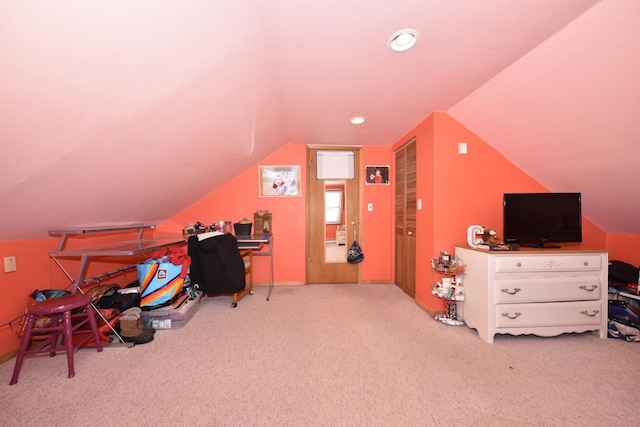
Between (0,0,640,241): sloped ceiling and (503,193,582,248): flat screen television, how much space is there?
15.0 inches

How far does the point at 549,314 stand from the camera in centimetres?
218

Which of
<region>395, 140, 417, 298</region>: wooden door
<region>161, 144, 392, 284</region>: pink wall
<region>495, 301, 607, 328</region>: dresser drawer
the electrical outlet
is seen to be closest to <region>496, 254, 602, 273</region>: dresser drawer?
<region>495, 301, 607, 328</region>: dresser drawer

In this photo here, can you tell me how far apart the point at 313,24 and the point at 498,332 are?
283 cm

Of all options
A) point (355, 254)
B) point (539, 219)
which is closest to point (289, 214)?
point (355, 254)

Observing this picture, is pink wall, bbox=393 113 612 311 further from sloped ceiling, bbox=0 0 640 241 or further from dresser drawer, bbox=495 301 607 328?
dresser drawer, bbox=495 301 607 328

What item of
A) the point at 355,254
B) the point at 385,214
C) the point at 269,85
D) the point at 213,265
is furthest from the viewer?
the point at 385,214

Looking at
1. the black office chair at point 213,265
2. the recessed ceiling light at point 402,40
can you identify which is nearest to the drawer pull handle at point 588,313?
the recessed ceiling light at point 402,40

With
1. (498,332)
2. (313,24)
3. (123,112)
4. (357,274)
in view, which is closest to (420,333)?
(498,332)

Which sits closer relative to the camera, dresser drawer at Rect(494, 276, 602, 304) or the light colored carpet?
the light colored carpet

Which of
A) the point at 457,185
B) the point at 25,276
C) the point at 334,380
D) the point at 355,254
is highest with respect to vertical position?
the point at 457,185

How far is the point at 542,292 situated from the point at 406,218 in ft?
5.13

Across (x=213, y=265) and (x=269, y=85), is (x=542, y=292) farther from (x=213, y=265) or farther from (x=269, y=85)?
(x=213, y=265)

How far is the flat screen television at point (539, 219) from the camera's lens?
2400mm

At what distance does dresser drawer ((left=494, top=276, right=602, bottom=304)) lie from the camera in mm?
2150
